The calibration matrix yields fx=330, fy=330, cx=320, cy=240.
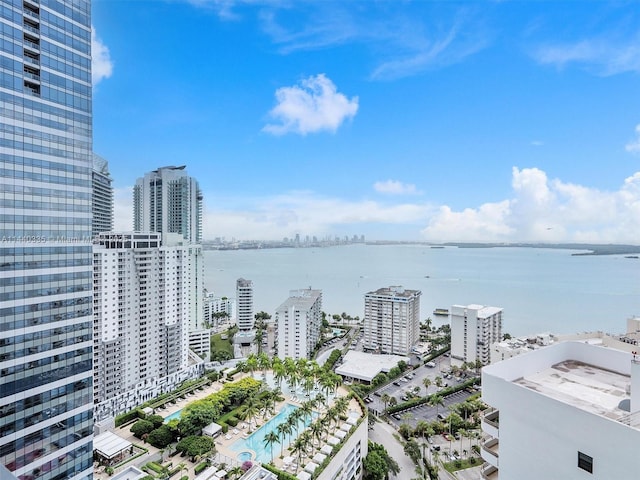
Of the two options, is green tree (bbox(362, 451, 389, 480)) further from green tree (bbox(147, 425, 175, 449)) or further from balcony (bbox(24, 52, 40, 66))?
balcony (bbox(24, 52, 40, 66))

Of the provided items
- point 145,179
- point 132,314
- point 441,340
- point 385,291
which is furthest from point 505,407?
point 145,179

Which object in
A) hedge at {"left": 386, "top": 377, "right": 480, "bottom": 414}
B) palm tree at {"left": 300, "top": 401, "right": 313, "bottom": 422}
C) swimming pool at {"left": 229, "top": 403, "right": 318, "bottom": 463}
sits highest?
palm tree at {"left": 300, "top": 401, "right": 313, "bottom": 422}

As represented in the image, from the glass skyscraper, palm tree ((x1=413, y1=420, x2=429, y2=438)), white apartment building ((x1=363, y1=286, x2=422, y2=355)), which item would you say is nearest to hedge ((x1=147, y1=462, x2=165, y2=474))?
the glass skyscraper

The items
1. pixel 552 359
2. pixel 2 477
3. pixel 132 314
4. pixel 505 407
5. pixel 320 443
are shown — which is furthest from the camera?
pixel 132 314

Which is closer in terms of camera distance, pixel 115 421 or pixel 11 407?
pixel 11 407

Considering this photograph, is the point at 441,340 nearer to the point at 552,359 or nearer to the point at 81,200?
the point at 552,359

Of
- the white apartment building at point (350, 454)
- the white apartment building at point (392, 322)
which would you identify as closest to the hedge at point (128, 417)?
the white apartment building at point (350, 454)
